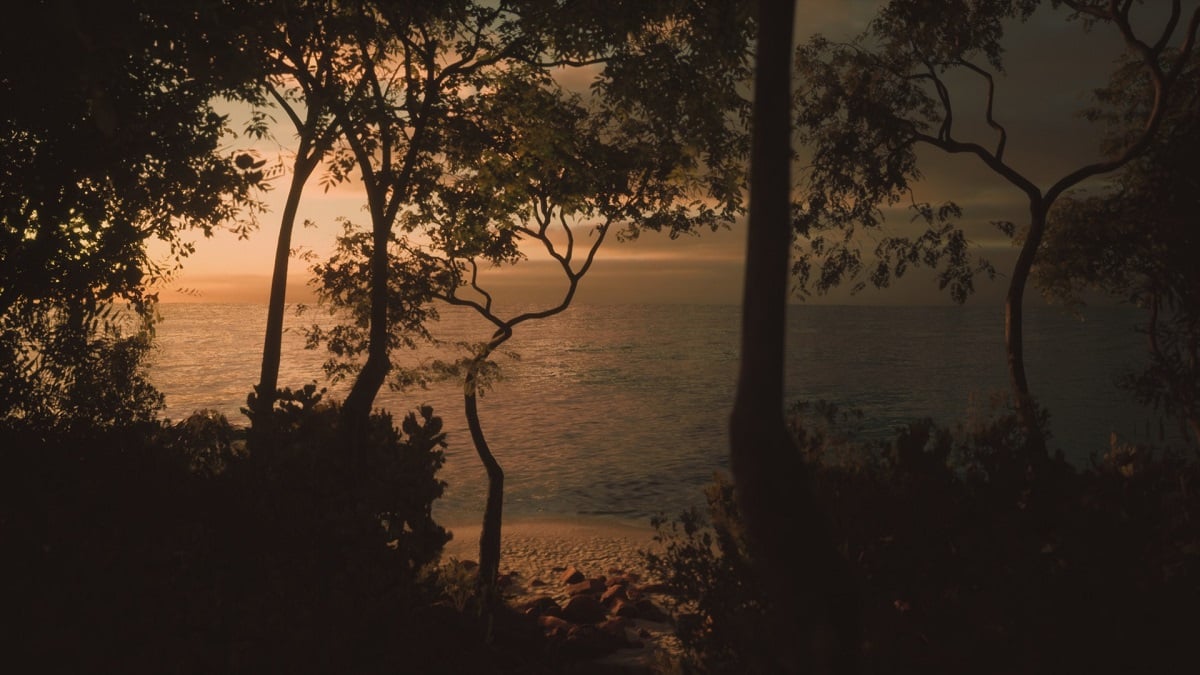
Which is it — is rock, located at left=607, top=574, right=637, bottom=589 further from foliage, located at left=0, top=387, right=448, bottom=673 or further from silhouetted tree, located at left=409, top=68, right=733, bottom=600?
foliage, located at left=0, top=387, right=448, bottom=673

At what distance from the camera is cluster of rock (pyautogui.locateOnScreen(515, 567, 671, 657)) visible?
16.9 m

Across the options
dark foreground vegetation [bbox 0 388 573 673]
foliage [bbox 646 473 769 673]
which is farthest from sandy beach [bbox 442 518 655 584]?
dark foreground vegetation [bbox 0 388 573 673]

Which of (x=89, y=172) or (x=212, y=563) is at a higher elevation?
(x=89, y=172)

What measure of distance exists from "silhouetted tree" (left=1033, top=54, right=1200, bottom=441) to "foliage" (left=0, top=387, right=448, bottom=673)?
772 inches

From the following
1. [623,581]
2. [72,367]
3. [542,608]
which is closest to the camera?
[72,367]

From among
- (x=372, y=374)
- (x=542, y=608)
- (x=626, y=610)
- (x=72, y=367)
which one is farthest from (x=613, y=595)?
(x=72, y=367)

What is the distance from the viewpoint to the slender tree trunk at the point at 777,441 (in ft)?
13.8

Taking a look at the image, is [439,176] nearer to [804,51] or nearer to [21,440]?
[804,51]

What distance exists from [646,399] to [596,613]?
70.1m

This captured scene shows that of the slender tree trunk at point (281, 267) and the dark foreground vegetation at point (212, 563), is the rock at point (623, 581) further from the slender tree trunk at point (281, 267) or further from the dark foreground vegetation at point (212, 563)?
the dark foreground vegetation at point (212, 563)

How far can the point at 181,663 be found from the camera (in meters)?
6.22

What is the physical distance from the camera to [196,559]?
7336 millimetres

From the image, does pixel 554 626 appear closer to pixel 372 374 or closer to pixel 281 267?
pixel 372 374

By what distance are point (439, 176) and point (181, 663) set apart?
14979 mm
